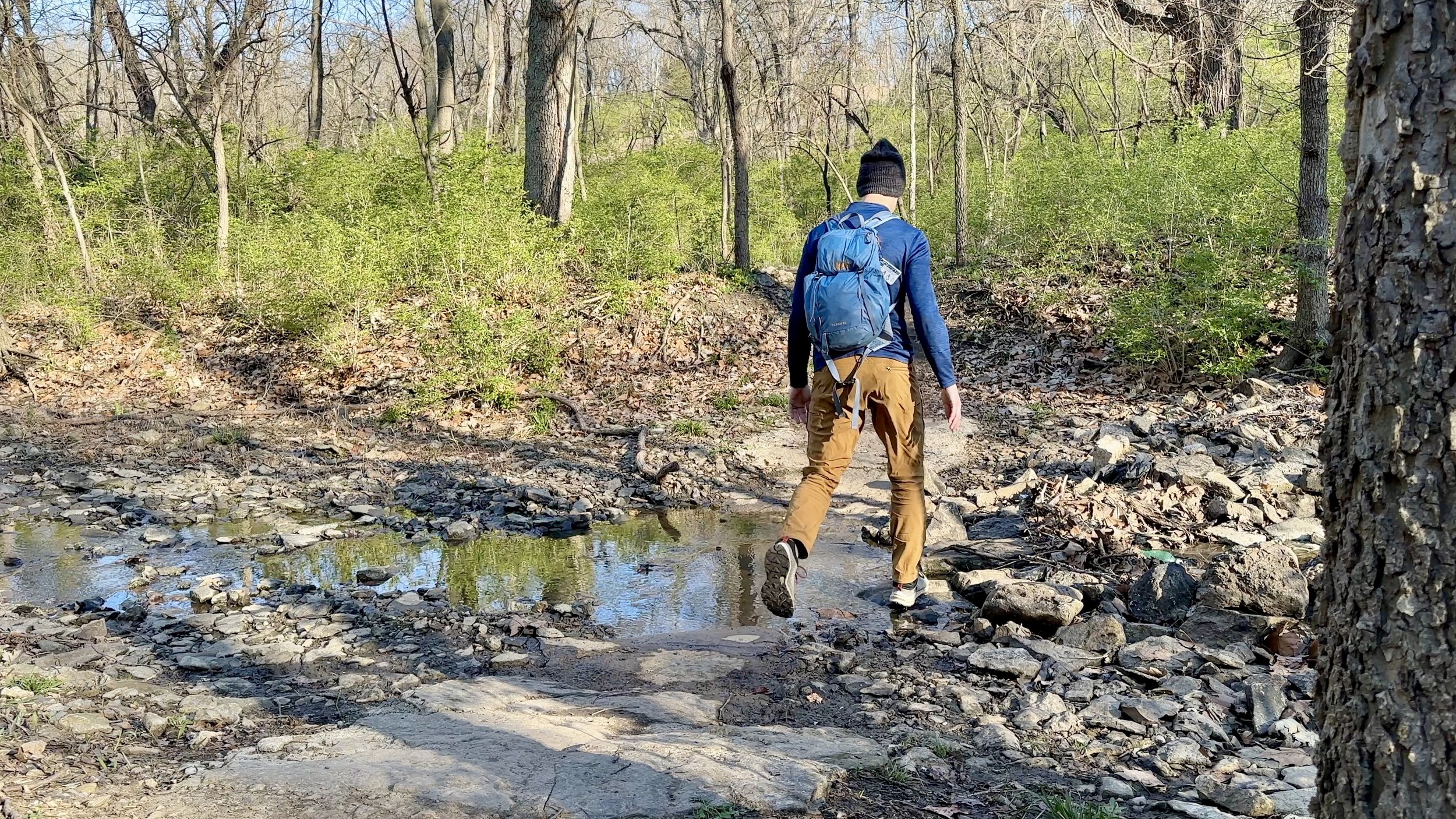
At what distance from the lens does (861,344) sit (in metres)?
5.09

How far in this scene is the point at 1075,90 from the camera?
23.9m

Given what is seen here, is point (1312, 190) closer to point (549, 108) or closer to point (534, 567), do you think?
point (534, 567)

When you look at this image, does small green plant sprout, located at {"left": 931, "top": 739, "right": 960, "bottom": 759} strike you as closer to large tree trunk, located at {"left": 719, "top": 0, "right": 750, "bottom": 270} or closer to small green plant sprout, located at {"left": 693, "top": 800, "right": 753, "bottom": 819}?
small green plant sprout, located at {"left": 693, "top": 800, "right": 753, "bottom": 819}

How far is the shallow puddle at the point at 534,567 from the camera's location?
20.4 feet

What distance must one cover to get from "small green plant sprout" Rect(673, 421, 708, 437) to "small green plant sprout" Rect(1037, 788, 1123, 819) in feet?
25.4

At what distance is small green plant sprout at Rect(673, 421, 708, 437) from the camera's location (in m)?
10.9

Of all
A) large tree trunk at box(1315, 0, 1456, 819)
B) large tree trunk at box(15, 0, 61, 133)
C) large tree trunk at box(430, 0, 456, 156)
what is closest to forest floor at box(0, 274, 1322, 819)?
large tree trunk at box(1315, 0, 1456, 819)

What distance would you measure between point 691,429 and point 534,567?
4.06 metres

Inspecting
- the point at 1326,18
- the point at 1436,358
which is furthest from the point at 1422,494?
the point at 1326,18

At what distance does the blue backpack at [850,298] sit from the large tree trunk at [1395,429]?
116 inches

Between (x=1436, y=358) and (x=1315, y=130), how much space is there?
997 cm

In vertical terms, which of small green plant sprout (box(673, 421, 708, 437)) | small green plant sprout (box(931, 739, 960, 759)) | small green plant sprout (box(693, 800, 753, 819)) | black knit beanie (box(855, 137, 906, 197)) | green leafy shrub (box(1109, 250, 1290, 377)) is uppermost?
black knit beanie (box(855, 137, 906, 197))

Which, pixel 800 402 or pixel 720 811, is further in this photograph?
pixel 800 402

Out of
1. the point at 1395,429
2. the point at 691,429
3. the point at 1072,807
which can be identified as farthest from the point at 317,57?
the point at 1395,429
